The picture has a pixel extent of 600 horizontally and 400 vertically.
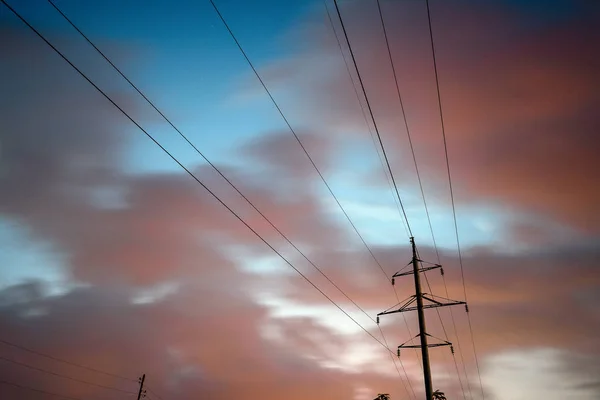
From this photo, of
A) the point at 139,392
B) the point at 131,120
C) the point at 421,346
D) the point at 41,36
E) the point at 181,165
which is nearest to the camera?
the point at 41,36

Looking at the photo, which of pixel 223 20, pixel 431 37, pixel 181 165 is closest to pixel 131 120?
pixel 181 165

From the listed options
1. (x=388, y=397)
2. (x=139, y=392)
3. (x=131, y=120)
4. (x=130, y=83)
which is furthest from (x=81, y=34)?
(x=139, y=392)

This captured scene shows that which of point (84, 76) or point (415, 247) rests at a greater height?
point (415, 247)

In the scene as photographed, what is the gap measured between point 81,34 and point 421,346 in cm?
1903

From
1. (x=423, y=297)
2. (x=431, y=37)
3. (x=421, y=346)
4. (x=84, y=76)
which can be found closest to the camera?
(x=84, y=76)

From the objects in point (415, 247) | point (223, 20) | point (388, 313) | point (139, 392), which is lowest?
point (139, 392)

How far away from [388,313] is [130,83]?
18568mm

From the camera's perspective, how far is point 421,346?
1833cm

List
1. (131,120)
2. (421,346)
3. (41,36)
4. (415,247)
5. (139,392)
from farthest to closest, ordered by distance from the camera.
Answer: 1. (139,392)
2. (415,247)
3. (421,346)
4. (131,120)
5. (41,36)

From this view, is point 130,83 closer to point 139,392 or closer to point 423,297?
point 423,297

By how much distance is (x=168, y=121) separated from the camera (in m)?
8.01

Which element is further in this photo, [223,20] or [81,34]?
[223,20]

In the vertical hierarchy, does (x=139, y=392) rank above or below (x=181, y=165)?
below

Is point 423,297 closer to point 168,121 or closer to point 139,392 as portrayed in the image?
point 168,121
